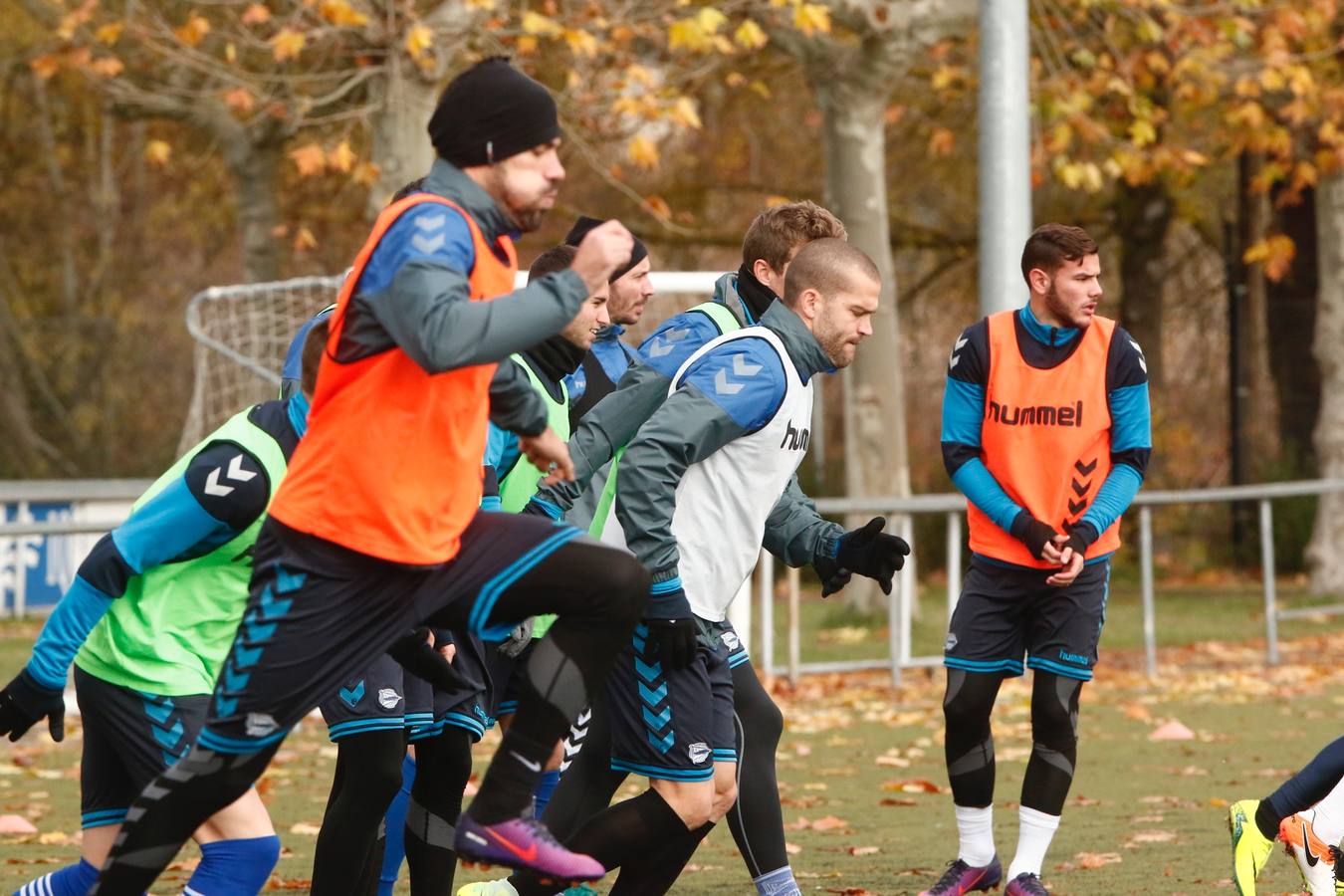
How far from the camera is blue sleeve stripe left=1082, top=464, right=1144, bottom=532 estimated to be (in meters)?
6.59

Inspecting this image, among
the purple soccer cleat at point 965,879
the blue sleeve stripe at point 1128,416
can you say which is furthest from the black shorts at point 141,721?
the blue sleeve stripe at point 1128,416

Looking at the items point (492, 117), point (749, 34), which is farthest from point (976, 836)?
point (749, 34)

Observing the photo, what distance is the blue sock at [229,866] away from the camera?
4.58m

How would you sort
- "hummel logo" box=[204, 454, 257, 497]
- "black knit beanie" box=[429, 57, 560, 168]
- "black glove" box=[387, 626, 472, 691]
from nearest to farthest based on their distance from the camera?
1. "black knit beanie" box=[429, 57, 560, 168]
2. "hummel logo" box=[204, 454, 257, 497]
3. "black glove" box=[387, 626, 472, 691]

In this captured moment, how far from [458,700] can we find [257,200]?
16.3 meters

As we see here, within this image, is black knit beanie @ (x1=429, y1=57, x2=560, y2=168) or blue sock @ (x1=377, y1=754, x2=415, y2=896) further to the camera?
blue sock @ (x1=377, y1=754, x2=415, y2=896)

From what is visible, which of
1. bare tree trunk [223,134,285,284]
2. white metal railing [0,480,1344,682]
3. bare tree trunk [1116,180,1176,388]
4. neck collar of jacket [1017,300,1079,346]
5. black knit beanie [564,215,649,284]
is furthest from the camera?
bare tree trunk [1116,180,1176,388]

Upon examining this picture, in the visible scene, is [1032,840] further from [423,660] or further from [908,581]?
[908,581]

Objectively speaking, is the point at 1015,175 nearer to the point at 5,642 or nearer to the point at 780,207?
the point at 780,207

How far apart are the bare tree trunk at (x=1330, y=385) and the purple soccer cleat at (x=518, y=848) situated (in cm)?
1447

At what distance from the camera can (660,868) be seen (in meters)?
5.25

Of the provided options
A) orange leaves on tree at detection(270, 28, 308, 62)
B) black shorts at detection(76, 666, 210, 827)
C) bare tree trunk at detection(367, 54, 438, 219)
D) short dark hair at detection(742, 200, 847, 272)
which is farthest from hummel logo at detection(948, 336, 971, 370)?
orange leaves on tree at detection(270, 28, 308, 62)

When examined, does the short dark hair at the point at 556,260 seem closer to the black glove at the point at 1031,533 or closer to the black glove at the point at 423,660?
the black glove at the point at 423,660

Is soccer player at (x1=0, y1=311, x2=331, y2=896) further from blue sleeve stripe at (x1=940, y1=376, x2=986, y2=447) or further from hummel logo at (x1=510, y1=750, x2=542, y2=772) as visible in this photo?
blue sleeve stripe at (x1=940, y1=376, x2=986, y2=447)
